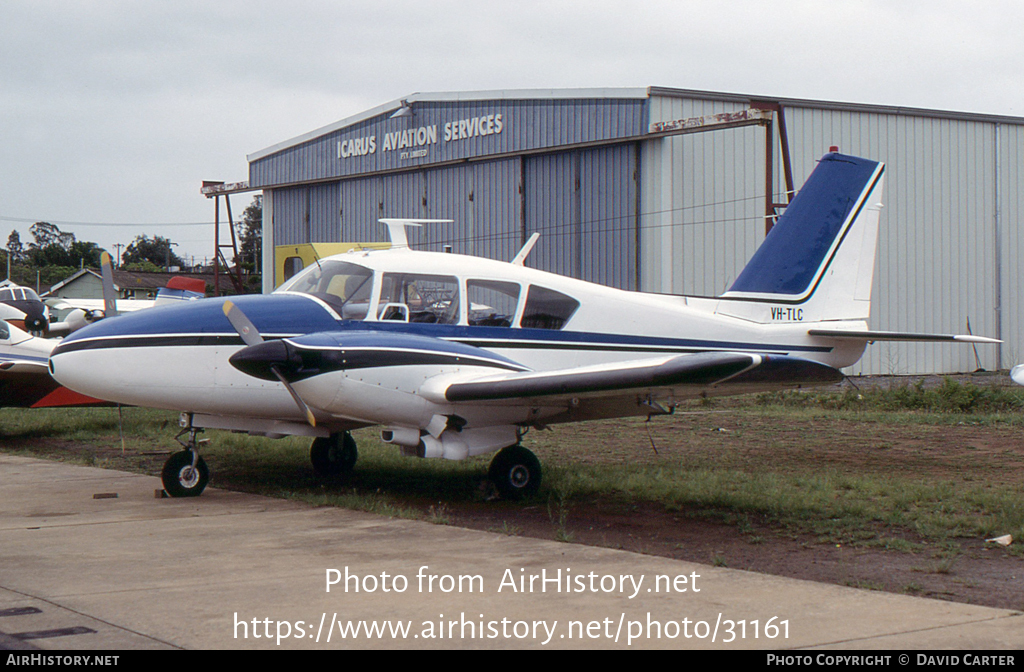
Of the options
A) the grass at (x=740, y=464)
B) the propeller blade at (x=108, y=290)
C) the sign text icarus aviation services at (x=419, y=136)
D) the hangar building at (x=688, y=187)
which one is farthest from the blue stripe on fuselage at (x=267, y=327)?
the sign text icarus aviation services at (x=419, y=136)

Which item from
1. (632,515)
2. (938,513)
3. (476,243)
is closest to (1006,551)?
(938,513)

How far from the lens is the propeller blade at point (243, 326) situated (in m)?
8.38

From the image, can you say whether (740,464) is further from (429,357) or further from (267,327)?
(267,327)

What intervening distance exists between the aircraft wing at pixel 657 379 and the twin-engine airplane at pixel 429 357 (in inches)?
0.7

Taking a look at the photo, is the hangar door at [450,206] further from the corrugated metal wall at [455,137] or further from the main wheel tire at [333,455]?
the main wheel tire at [333,455]

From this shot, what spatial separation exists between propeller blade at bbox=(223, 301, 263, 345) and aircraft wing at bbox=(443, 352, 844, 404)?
172cm

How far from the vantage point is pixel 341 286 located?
9.34m

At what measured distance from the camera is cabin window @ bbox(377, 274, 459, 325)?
30.6ft

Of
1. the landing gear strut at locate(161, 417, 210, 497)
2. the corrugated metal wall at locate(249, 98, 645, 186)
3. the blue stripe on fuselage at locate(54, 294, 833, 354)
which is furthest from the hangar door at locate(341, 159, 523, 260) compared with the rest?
the landing gear strut at locate(161, 417, 210, 497)

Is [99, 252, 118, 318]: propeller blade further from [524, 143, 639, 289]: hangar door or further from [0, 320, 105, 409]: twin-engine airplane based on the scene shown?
[524, 143, 639, 289]: hangar door

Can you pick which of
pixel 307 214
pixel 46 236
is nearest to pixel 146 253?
pixel 46 236

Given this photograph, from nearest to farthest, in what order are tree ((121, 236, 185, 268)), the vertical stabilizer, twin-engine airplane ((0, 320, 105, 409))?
Answer: the vertical stabilizer
twin-engine airplane ((0, 320, 105, 409))
tree ((121, 236, 185, 268))

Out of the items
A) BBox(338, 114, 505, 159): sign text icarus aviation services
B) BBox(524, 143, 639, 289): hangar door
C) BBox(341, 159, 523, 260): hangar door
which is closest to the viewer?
BBox(524, 143, 639, 289): hangar door

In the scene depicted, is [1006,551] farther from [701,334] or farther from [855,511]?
[701,334]
